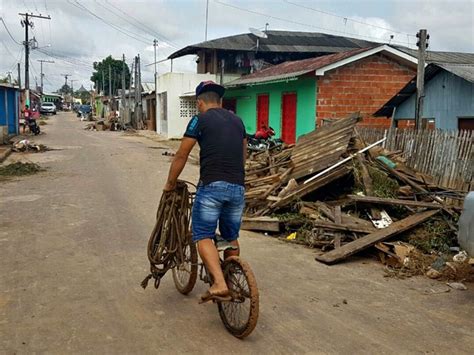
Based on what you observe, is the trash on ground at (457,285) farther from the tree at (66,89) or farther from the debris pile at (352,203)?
the tree at (66,89)

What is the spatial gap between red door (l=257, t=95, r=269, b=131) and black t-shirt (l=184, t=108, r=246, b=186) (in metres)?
17.0

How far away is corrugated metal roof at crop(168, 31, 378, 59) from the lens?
2786 cm

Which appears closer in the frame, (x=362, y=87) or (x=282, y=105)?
(x=362, y=87)

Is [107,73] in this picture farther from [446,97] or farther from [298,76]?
[446,97]

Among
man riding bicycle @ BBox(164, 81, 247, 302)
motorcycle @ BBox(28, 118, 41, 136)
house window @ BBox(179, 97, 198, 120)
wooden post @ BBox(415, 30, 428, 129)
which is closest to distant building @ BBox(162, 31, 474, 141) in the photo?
house window @ BBox(179, 97, 198, 120)

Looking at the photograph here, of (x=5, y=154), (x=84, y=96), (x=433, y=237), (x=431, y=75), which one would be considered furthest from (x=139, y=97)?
(x=84, y=96)

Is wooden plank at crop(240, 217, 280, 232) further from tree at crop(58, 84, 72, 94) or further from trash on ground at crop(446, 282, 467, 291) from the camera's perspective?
tree at crop(58, 84, 72, 94)

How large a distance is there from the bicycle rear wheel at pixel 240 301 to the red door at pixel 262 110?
56.4 feet

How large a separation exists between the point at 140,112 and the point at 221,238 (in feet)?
127

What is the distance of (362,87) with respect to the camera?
17078mm

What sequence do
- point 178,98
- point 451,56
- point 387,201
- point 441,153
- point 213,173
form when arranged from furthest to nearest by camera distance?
point 178,98 → point 451,56 → point 441,153 → point 387,201 → point 213,173

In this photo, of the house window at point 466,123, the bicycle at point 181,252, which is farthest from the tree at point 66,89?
the bicycle at point 181,252

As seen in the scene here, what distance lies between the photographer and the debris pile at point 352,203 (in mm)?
6234

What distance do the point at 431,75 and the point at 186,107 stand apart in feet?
61.0
